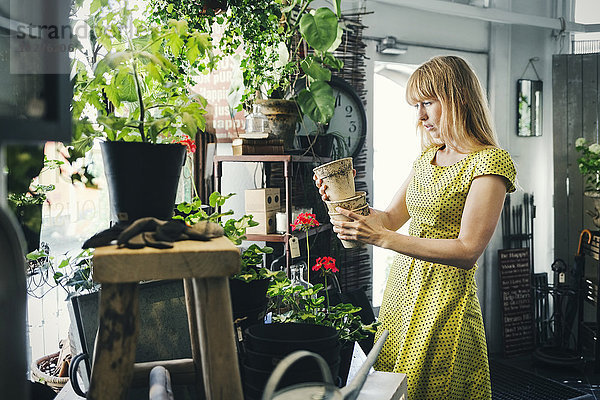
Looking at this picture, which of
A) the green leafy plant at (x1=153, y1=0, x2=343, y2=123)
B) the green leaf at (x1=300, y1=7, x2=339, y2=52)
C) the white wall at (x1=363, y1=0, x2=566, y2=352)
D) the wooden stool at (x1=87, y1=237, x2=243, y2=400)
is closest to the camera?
the wooden stool at (x1=87, y1=237, x2=243, y2=400)

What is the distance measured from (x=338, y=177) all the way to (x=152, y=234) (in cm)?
96

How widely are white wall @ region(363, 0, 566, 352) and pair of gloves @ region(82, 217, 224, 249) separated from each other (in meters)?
4.09

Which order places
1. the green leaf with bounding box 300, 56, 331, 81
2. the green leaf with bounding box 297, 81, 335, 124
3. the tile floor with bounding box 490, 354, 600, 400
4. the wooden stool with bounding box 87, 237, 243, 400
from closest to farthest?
the wooden stool with bounding box 87, 237, 243, 400 → the green leaf with bounding box 300, 56, 331, 81 → the green leaf with bounding box 297, 81, 335, 124 → the tile floor with bounding box 490, 354, 600, 400

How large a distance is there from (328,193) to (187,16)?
2.10ft

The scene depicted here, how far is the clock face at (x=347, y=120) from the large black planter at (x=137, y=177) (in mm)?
3047

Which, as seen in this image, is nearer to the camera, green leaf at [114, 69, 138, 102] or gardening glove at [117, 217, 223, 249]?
gardening glove at [117, 217, 223, 249]

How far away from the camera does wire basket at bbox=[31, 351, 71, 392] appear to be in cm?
171

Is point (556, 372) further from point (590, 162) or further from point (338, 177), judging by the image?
point (338, 177)

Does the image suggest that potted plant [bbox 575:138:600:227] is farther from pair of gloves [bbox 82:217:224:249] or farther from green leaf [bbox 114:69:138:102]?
pair of gloves [bbox 82:217:224:249]

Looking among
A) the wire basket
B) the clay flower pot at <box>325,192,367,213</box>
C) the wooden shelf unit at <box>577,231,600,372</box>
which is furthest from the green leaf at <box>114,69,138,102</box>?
the wooden shelf unit at <box>577,231,600,372</box>

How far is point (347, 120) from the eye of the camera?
13.7ft

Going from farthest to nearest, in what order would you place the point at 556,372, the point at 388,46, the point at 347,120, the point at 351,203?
the point at 556,372 → the point at 388,46 → the point at 347,120 → the point at 351,203

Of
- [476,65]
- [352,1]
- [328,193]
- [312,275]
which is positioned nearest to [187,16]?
[328,193]

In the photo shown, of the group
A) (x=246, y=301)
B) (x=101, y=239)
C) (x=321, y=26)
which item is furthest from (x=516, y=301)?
(x=101, y=239)
